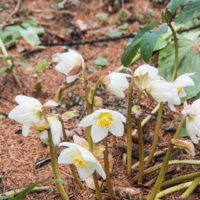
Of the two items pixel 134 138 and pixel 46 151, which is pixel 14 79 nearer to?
pixel 46 151

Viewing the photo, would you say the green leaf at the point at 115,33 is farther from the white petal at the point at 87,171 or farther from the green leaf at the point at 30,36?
the white petal at the point at 87,171

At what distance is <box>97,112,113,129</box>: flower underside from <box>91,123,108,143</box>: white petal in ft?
0.05

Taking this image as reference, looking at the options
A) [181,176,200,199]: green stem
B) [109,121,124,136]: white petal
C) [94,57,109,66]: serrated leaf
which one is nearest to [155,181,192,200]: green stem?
[181,176,200,199]: green stem

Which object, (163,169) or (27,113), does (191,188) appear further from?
(27,113)

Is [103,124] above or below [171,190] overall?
above

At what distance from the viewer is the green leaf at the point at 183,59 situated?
154cm

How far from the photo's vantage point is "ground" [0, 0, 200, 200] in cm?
129

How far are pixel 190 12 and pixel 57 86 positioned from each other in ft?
3.07

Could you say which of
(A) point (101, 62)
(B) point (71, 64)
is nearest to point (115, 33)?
(A) point (101, 62)

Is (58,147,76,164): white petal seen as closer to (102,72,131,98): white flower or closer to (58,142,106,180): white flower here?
(58,142,106,180): white flower

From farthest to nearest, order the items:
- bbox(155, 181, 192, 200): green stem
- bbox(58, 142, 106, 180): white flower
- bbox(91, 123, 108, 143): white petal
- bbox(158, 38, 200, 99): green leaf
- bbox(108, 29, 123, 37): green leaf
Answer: bbox(108, 29, 123, 37): green leaf → bbox(158, 38, 200, 99): green leaf → bbox(155, 181, 192, 200): green stem → bbox(91, 123, 108, 143): white petal → bbox(58, 142, 106, 180): white flower

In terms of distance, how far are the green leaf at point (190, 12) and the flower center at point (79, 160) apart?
521 millimetres

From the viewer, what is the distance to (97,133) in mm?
1063

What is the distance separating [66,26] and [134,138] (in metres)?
1.23
